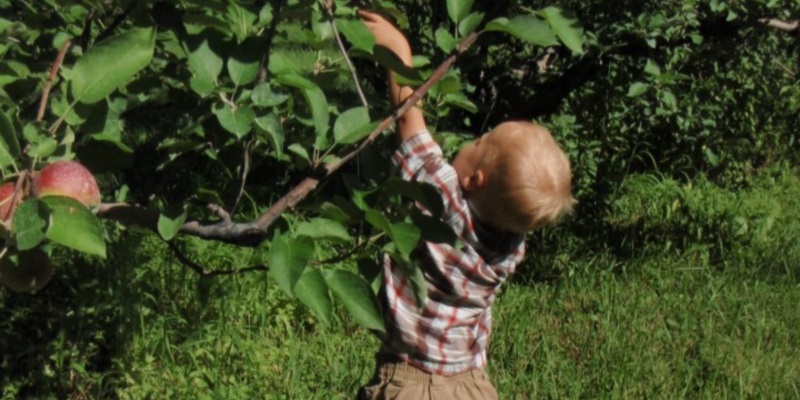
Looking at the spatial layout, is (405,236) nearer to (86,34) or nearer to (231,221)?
(231,221)

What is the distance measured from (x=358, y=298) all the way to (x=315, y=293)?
95 millimetres

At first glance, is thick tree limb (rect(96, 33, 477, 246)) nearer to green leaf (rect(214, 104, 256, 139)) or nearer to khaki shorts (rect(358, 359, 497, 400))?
green leaf (rect(214, 104, 256, 139))

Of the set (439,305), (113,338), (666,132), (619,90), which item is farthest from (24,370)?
(666,132)

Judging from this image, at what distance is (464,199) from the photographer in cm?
212

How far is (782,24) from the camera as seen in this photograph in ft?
10.4

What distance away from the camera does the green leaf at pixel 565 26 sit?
1.58 metres

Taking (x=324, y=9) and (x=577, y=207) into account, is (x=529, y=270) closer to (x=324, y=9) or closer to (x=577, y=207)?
(x=577, y=207)

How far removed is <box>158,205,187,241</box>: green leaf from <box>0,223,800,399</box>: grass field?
154cm

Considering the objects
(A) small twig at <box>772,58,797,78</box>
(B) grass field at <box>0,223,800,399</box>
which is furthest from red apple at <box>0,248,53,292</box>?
(A) small twig at <box>772,58,797,78</box>

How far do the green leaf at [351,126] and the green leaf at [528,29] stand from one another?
0.23 metres

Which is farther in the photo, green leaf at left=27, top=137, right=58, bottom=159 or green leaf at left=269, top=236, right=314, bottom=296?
green leaf at left=269, top=236, right=314, bottom=296

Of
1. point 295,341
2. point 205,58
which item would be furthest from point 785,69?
point 205,58

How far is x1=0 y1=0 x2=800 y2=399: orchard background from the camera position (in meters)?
1.50

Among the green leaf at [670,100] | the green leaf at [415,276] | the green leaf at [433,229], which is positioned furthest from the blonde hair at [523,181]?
the green leaf at [670,100]
